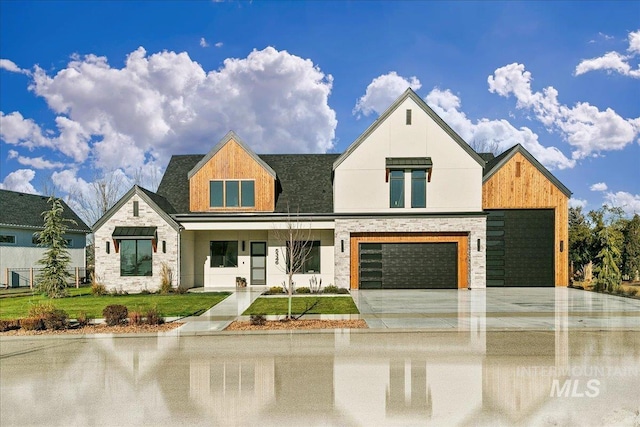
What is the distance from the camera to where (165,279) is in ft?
71.4

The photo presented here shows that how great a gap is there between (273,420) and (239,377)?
208cm

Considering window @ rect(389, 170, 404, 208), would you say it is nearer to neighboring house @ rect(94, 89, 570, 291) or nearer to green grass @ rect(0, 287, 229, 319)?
neighboring house @ rect(94, 89, 570, 291)

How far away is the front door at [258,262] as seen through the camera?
2467cm

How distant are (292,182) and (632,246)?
24.0 metres

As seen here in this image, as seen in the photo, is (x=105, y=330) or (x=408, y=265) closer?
(x=105, y=330)

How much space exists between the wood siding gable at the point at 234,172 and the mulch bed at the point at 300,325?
1214 cm

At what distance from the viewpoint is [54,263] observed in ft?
68.3

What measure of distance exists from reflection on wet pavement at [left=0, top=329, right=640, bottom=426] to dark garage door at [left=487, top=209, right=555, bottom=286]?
1330 centimetres

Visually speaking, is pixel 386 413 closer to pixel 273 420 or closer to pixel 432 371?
pixel 273 420

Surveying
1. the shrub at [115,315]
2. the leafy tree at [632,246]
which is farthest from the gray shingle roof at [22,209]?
the leafy tree at [632,246]

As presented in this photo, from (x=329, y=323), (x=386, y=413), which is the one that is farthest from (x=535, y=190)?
(x=386, y=413)

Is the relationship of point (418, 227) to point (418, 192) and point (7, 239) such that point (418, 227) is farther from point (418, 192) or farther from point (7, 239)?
point (7, 239)

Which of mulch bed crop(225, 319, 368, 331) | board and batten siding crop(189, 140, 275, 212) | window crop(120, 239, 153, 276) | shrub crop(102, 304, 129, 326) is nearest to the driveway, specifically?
mulch bed crop(225, 319, 368, 331)

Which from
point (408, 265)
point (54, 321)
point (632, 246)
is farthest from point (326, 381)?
point (632, 246)
